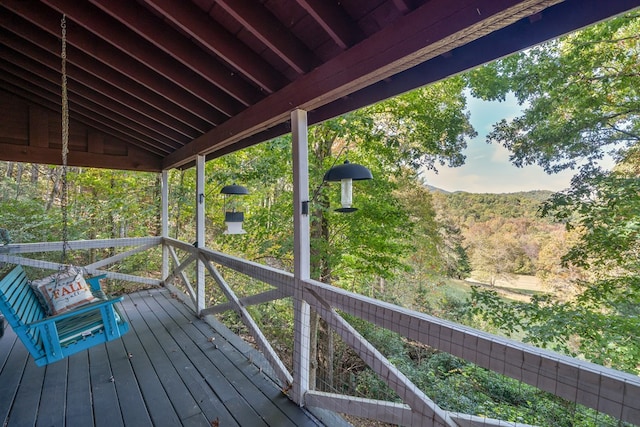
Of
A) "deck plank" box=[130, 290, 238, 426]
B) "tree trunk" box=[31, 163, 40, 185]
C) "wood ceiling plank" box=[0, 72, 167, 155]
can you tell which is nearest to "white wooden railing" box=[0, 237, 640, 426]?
"deck plank" box=[130, 290, 238, 426]

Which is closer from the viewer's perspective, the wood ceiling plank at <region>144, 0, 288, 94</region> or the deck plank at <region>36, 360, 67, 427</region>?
the wood ceiling plank at <region>144, 0, 288, 94</region>

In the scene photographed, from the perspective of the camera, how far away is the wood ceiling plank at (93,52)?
2.06 m

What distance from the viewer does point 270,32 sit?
168 centimetres

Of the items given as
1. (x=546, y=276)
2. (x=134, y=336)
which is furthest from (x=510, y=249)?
(x=134, y=336)

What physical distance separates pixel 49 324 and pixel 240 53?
219 centimetres

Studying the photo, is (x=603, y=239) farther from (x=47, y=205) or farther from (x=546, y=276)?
(x=47, y=205)

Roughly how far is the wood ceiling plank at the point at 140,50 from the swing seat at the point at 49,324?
1.78 meters

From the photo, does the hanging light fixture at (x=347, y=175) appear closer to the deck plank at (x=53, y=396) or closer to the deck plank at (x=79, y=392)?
the deck plank at (x=79, y=392)

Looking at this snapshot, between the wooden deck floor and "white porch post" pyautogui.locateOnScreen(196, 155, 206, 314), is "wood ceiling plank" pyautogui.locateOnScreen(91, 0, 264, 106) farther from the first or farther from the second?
the wooden deck floor

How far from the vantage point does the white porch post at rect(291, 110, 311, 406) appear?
6.91 ft

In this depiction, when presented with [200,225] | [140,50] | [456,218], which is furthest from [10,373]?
[456,218]

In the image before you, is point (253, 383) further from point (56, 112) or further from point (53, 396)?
point (56, 112)

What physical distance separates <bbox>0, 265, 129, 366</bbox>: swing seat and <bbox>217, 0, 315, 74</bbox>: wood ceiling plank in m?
2.05

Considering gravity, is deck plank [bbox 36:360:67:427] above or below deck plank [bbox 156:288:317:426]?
below
